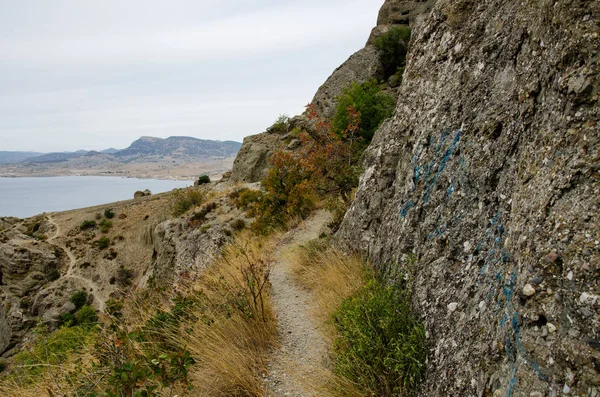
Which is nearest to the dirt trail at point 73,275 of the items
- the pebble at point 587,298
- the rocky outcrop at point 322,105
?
the rocky outcrop at point 322,105

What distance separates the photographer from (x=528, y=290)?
2.27 meters

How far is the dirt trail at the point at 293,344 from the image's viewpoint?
167 inches

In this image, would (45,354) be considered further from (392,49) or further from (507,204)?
(392,49)

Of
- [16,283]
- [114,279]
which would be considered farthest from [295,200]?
[16,283]

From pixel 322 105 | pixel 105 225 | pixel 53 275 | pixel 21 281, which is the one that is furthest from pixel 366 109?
pixel 105 225

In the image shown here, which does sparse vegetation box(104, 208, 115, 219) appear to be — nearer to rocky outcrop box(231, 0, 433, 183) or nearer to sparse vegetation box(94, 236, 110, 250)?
sparse vegetation box(94, 236, 110, 250)

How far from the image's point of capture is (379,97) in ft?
61.1

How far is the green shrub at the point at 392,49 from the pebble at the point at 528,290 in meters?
27.9

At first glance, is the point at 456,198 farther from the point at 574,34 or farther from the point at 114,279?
the point at 114,279

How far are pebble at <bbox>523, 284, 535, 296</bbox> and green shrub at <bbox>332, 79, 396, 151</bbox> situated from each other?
14.7m

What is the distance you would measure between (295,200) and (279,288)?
643 cm

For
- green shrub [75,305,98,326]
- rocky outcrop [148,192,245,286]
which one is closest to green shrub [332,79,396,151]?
rocky outcrop [148,192,245,286]

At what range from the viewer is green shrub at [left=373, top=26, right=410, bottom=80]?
90.2 feet

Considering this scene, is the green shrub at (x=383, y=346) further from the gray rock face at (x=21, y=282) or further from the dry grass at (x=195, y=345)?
the gray rock face at (x=21, y=282)
